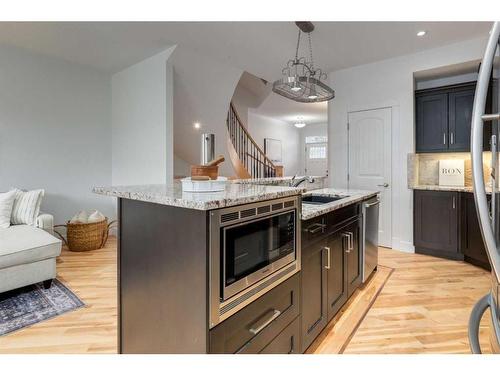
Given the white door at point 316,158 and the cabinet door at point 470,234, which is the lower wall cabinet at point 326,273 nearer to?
the cabinet door at point 470,234

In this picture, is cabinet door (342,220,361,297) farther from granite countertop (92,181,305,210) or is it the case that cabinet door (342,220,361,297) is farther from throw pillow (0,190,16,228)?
throw pillow (0,190,16,228)

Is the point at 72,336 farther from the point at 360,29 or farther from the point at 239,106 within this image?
the point at 239,106

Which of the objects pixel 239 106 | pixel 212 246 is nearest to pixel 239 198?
pixel 212 246

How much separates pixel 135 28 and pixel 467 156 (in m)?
4.35

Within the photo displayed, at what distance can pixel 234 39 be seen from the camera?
3.42 meters

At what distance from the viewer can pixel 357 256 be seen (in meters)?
2.56

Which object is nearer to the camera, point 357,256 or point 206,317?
point 206,317

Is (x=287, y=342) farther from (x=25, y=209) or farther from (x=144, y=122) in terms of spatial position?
(x=144, y=122)

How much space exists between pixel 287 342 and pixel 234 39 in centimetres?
320

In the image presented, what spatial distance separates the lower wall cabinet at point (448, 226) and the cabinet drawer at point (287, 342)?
2.69 metres

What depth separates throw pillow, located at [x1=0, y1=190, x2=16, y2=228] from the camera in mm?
3072

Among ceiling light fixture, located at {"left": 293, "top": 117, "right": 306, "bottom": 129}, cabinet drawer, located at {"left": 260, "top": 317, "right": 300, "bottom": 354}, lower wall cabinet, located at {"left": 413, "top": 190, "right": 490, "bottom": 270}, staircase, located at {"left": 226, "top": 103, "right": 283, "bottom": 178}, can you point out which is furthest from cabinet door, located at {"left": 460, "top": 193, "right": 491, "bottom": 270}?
ceiling light fixture, located at {"left": 293, "top": 117, "right": 306, "bottom": 129}

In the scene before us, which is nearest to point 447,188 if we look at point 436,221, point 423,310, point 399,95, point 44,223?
point 436,221

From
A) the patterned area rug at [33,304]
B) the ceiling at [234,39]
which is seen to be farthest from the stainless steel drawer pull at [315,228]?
the ceiling at [234,39]
